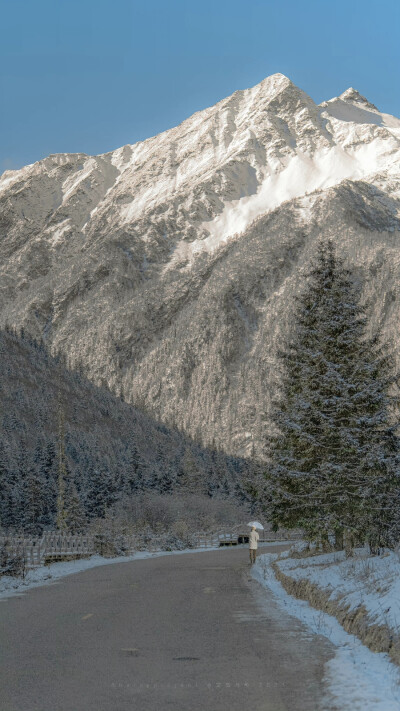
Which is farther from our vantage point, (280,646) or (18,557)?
(18,557)

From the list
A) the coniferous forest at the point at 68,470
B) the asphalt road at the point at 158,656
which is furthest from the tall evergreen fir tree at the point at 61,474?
the asphalt road at the point at 158,656

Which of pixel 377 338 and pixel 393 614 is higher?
pixel 377 338

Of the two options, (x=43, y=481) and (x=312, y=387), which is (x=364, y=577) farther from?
(x=43, y=481)

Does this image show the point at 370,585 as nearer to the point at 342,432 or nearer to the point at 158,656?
the point at 158,656

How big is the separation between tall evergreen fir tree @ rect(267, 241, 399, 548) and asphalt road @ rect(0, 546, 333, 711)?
5.31m

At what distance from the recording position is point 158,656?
959cm

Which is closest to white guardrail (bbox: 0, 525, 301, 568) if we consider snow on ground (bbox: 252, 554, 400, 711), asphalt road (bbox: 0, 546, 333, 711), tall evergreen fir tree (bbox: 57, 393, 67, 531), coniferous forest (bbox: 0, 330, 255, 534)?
coniferous forest (bbox: 0, 330, 255, 534)

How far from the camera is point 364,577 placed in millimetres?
13234

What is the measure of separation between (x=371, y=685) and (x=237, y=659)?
2.10 m

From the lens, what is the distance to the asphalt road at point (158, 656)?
7.34 metres

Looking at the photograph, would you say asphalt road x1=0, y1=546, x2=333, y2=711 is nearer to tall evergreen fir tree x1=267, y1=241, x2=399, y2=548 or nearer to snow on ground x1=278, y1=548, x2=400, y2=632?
snow on ground x1=278, y1=548, x2=400, y2=632

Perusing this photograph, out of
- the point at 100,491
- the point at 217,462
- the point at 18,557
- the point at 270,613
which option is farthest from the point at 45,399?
the point at 270,613

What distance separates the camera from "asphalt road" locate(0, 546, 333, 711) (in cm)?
734

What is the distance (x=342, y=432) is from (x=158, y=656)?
12.2 m
